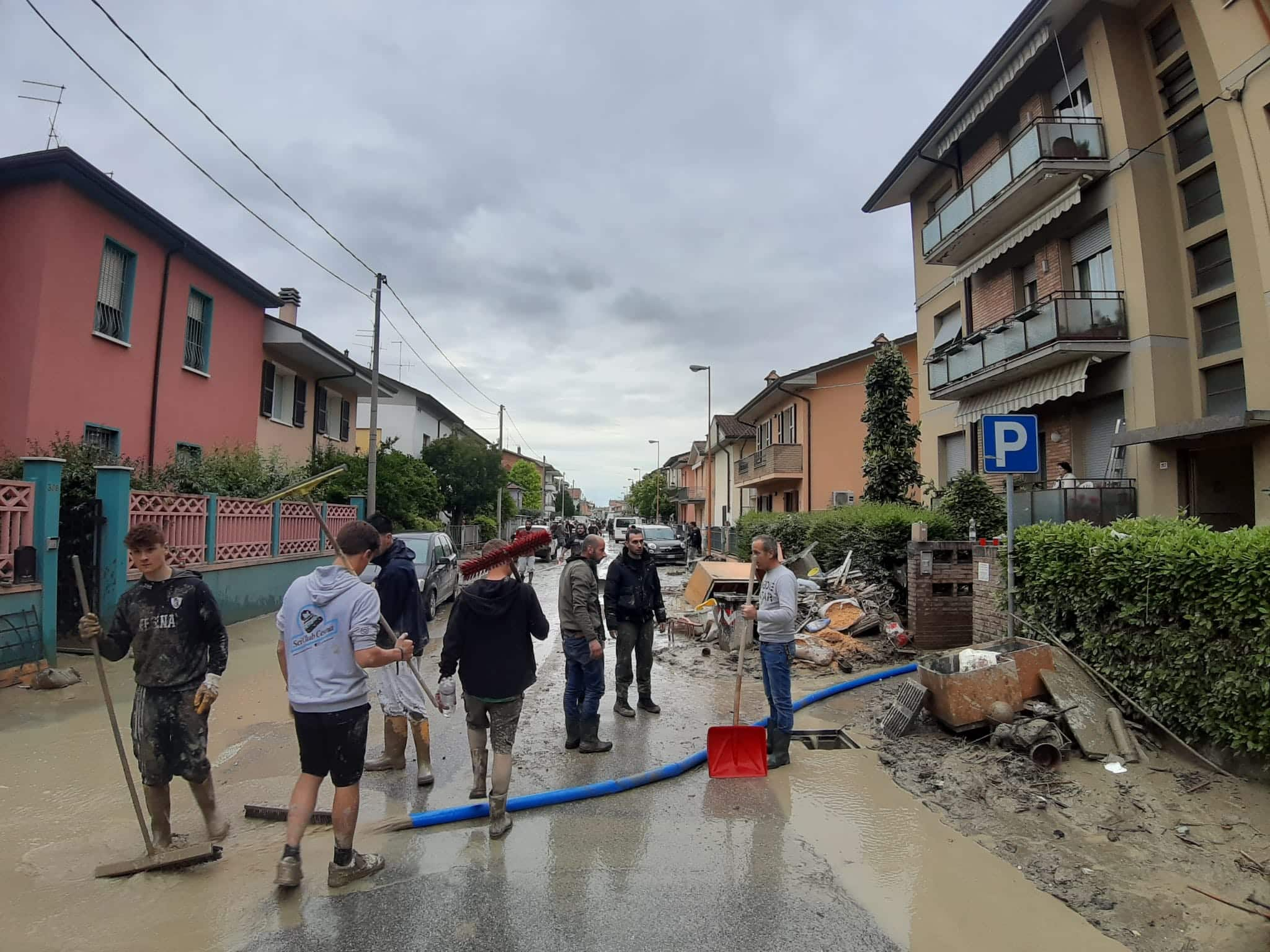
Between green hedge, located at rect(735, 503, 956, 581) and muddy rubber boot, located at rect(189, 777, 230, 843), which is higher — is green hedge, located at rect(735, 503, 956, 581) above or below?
above

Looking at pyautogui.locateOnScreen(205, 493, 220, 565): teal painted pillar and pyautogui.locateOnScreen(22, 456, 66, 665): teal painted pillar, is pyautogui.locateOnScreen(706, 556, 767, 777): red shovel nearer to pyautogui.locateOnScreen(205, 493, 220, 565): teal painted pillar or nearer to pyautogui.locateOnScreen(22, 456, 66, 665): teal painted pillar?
pyautogui.locateOnScreen(22, 456, 66, 665): teal painted pillar

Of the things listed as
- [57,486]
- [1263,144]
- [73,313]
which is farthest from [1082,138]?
[73,313]

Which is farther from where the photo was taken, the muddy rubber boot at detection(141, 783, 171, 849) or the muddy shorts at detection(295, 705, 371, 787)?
the muddy rubber boot at detection(141, 783, 171, 849)

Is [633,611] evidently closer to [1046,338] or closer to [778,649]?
[778,649]

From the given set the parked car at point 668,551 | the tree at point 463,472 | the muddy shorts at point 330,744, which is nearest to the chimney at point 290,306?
Result: the tree at point 463,472

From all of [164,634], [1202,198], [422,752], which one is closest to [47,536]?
[164,634]

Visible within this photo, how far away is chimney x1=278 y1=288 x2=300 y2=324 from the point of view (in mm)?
22641

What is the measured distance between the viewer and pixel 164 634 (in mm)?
3740

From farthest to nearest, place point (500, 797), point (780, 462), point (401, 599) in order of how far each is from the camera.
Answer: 1. point (780, 462)
2. point (401, 599)
3. point (500, 797)

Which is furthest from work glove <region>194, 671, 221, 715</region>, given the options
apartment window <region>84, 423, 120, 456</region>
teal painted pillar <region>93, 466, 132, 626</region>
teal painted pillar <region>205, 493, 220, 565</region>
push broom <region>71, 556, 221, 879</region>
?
apartment window <region>84, 423, 120, 456</region>

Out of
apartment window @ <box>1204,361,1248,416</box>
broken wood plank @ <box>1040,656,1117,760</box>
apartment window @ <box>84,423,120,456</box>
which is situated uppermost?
apartment window @ <box>1204,361,1248,416</box>

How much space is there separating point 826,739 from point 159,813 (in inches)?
194

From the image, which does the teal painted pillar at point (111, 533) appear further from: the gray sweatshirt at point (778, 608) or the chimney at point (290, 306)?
the chimney at point (290, 306)

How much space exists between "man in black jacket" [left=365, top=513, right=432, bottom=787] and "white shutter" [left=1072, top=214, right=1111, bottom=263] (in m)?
14.4
